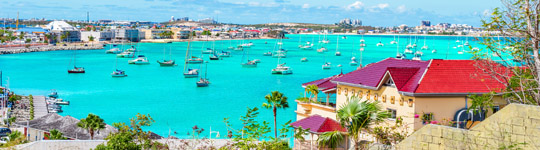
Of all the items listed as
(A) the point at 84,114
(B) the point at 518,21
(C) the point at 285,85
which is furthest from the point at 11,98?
(B) the point at 518,21

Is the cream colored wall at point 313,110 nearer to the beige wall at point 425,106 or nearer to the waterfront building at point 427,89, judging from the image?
the waterfront building at point 427,89

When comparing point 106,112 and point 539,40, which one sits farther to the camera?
point 106,112

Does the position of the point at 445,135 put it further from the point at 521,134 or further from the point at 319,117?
the point at 319,117

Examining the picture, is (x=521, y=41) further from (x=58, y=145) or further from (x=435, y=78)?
(x=58, y=145)

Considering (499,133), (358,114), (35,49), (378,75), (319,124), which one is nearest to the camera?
(499,133)

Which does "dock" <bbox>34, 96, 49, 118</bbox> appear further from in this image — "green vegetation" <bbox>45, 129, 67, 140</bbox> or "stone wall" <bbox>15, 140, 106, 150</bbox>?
"stone wall" <bbox>15, 140, 106, 150</bbox>

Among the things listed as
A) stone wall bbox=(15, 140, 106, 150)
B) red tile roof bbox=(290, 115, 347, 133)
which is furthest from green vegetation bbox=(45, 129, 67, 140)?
red tile roof bbox=(290, 115, 347, 133)

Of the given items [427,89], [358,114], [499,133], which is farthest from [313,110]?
[499,133]
